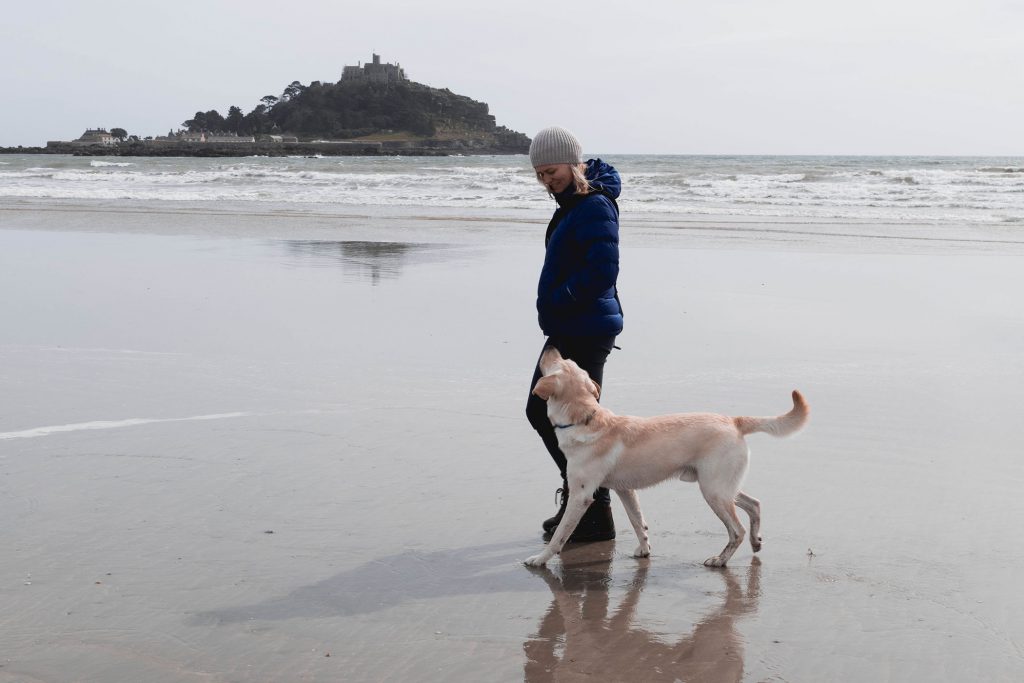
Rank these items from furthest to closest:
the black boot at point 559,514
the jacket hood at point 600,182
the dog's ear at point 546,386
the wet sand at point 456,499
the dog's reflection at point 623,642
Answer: the black boot at point 559,514, the jacket hood at point 600,182, the dog's ear at point 546,386, the wet sand at point 456,499, the dog's reflection at point 623,642

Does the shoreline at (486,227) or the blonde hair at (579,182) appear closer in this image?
the blonde hair at (579,182)

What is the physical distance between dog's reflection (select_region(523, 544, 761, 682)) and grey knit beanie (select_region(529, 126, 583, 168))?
169 cm

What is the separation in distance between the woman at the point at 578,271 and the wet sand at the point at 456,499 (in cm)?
44

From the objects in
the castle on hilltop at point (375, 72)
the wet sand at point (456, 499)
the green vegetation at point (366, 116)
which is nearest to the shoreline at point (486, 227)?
the wet sand at point (456, 499)

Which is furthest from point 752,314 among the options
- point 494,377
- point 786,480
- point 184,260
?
point 184,260

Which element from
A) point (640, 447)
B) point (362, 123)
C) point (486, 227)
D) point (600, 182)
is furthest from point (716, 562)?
point (362, 123)

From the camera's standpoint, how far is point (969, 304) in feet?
32.7

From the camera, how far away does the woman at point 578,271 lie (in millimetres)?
4062

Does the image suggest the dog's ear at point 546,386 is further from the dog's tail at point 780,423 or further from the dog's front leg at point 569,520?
the dog's tail at point 780,423

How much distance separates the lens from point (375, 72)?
15200 centimetres

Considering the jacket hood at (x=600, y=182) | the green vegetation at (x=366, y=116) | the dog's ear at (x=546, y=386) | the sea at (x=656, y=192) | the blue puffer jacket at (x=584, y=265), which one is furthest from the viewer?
the green vegetation at (x=366, y=116)

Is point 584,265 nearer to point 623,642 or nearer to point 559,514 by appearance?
point 559,514

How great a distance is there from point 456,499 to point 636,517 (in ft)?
2.93

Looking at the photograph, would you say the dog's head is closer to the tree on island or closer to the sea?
the sea
